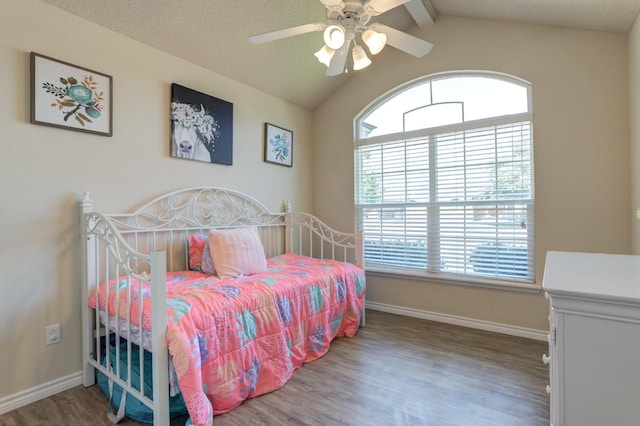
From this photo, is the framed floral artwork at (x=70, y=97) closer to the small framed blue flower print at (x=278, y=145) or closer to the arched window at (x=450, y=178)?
the small framed blue flower print at (x=278, y=145)

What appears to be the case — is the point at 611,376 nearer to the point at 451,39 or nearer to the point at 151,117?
the point at 151,117

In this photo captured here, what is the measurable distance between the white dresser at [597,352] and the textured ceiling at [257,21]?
7.21 ft

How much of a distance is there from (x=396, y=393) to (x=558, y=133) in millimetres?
2296

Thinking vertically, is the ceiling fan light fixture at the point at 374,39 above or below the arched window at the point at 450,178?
above

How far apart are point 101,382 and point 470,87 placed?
3.62 metres

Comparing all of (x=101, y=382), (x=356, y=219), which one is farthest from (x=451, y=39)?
(x=101, y=382)

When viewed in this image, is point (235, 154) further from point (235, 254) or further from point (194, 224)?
point (235, 254)

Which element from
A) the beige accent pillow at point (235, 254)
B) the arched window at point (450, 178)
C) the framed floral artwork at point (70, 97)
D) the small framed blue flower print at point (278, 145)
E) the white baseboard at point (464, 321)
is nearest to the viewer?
the framed floral artwork at point (70, 97)

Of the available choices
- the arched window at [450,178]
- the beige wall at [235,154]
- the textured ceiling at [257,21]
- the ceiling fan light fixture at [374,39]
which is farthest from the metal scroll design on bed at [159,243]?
the ceiling fan light fixture at [374,39]

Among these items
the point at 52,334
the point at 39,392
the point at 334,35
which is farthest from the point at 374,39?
the point at 39,392

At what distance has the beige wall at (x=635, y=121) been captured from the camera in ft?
6.66

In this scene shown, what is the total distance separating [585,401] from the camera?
0.80 m

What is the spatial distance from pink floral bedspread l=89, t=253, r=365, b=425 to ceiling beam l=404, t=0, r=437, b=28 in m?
2.38

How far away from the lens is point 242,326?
1.75m
